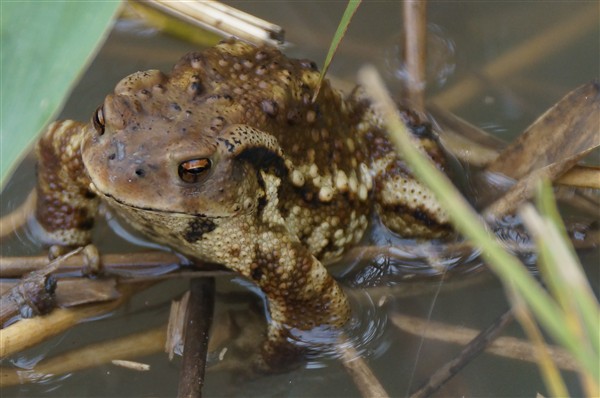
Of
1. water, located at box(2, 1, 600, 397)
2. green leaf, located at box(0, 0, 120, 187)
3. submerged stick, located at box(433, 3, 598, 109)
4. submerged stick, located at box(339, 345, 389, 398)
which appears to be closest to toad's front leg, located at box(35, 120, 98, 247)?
water, located at box(2, 1, 600, 397)

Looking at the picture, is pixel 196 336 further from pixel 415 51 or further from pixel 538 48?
pixel 538 48

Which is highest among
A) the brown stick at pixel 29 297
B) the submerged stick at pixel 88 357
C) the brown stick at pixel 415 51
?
the brown stick at pixel 415 51

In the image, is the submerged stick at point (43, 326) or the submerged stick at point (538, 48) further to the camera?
the submerged stick at point (538, 48)

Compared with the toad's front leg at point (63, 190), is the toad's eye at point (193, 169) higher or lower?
higher

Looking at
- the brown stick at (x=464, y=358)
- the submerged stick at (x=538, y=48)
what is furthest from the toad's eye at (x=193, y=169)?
the submerged stick at (x=538, y=48)

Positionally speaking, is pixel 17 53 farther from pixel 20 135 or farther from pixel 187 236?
pixel 187 236

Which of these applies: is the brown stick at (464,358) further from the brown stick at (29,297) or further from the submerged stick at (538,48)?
the brown stick at (29,297)
